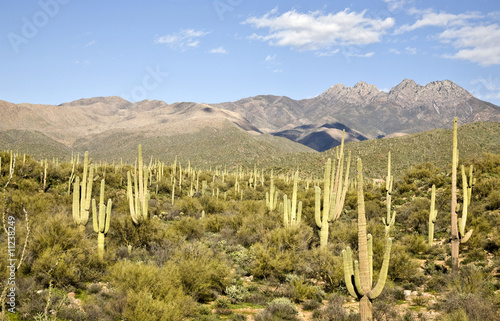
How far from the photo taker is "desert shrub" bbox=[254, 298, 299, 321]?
8.43 metres

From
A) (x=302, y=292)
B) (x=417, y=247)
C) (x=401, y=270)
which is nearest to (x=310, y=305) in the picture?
(x=302, y=292)

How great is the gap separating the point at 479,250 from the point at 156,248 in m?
12.6

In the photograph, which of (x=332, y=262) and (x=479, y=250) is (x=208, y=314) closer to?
(x=332, y=262)

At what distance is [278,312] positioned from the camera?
874 centimetres

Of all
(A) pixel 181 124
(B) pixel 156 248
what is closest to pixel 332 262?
(B) pixel 156 248

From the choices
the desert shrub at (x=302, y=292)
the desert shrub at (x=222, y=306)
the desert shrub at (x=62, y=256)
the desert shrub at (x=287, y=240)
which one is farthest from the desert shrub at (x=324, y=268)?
the desert shrub at (x=62, y=256)

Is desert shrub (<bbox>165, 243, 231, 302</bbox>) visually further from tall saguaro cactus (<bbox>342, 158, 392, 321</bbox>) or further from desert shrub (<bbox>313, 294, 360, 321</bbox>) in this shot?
tall saguaro cactus (<bbox>342, 158, 392, 321</bbox>)

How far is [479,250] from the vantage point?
46.1 feet

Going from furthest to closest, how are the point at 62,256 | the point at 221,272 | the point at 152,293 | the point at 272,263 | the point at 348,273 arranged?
the point at 272,263 → the point at 221,272 → the point at 62,256 → the point at 152,293 → the point at 348,273

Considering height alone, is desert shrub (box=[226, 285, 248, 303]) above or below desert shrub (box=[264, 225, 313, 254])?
below

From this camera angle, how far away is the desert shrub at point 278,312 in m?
8.43

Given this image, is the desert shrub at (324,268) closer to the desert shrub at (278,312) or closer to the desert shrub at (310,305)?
the desert shrub at (310,305)

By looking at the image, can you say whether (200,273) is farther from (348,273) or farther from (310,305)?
(348,273)

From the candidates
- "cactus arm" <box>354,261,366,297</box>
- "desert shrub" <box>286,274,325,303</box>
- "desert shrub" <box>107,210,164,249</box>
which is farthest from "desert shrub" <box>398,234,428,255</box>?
"desert shrub" <box>107,210,164,249</box>
